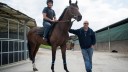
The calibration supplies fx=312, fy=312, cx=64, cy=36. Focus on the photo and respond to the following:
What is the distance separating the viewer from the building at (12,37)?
15.4 m

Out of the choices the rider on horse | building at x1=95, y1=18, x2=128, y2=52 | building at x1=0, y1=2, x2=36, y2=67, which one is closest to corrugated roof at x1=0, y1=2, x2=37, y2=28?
building at x1=0, y1=2, x2=36, y2=67

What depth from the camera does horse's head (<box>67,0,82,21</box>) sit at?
9.68m

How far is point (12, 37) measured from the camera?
56.5 ft

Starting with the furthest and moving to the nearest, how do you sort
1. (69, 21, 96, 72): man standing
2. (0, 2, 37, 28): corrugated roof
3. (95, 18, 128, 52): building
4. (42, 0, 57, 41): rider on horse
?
(95, 18, 128, 52): building
(0, 2, 37, 28): corrugated roof
(42, 0, 57, 41): rider on horse
(69, 21, 96, 72): man standing

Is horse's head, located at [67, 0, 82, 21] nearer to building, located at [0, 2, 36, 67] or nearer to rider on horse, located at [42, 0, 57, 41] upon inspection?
rider on horse, located at [42, 0, 57, 41]

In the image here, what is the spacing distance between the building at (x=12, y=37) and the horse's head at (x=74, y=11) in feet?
14.9

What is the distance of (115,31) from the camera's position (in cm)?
4066

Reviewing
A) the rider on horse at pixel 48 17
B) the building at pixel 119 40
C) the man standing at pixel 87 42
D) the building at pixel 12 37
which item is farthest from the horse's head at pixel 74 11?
the building at pixel 119 40

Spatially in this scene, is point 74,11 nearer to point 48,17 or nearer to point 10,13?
point 48,17

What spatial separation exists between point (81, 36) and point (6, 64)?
20.9 feet

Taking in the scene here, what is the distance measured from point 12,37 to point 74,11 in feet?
26.4

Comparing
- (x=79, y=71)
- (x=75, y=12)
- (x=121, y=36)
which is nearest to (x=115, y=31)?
(x=121, y=36)

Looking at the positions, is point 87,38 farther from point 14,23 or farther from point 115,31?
point 115,31

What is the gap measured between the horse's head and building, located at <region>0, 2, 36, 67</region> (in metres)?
4.53
